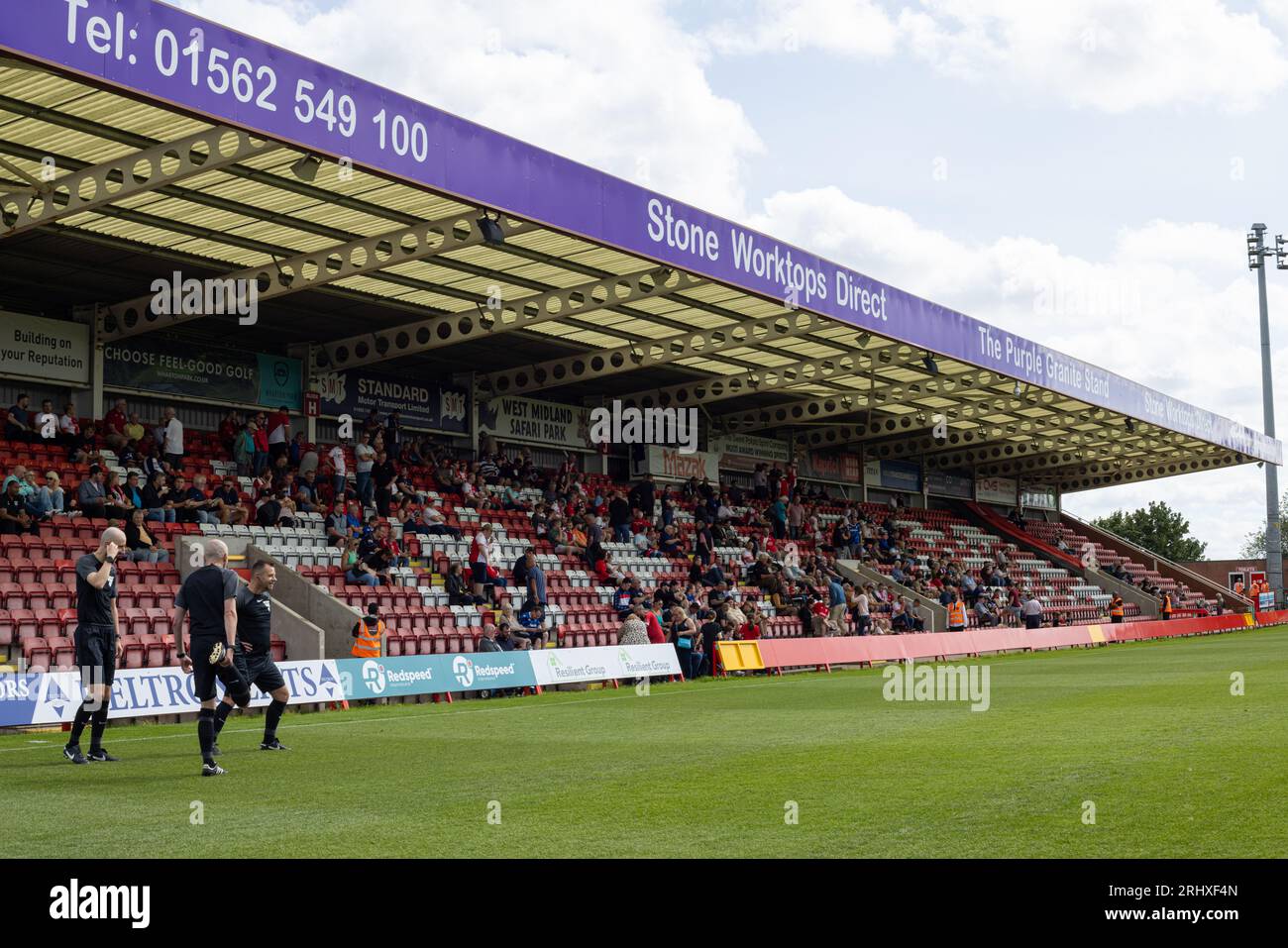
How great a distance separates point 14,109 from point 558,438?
2171cm

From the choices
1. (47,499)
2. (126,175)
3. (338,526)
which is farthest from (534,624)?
→ (126,175)

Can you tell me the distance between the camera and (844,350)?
33750 mm

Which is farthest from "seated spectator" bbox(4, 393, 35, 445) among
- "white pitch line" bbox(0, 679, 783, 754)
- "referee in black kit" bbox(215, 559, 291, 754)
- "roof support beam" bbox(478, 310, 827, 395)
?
"referee in black kit" bbox(215, 559, 291, 754)

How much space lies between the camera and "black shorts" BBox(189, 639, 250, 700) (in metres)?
11.0

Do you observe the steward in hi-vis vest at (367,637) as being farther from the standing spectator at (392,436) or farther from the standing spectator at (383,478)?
the standing spectator at (392,436)

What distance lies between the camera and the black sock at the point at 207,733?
36.0ft

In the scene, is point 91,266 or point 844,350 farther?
point 844,350

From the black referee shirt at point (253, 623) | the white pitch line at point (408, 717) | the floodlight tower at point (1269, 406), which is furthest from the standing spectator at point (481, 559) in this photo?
the floodlight tower at point (1269, 406)

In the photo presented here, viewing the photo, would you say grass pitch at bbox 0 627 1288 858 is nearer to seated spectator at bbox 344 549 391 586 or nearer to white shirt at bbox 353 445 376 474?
seated spectator at bbox 344 549 391 586

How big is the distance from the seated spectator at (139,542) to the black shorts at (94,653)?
936cm

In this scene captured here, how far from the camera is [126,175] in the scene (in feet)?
60.3

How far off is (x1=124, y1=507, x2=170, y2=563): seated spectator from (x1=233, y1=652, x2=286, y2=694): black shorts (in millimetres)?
9910
